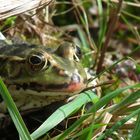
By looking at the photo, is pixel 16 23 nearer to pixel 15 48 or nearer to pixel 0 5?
pixel 0 5

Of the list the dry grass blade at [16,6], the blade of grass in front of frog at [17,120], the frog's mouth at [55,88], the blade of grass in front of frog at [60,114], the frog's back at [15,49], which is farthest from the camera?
the dry grass blade at [16,6]

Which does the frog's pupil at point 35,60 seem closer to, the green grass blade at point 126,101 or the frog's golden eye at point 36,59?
the frog's golden eye at point 36,59

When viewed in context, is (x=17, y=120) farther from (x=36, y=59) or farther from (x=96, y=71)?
(x=96, y=71)

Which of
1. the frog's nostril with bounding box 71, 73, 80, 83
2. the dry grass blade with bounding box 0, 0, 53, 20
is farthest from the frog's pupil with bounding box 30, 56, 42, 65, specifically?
the dry grass blade with bounding box 0, 0, 53, 20

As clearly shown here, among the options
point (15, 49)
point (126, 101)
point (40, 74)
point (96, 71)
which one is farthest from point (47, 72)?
point (96, 71)

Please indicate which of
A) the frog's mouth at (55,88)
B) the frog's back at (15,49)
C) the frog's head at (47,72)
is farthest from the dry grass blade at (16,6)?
the frog's mouth at (55,88)

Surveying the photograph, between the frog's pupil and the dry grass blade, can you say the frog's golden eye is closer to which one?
the frog's pupil

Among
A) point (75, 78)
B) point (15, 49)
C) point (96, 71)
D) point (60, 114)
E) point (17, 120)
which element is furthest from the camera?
point (96, 71)

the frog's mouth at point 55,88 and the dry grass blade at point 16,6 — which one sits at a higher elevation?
the dry grass blade at point 16,6
